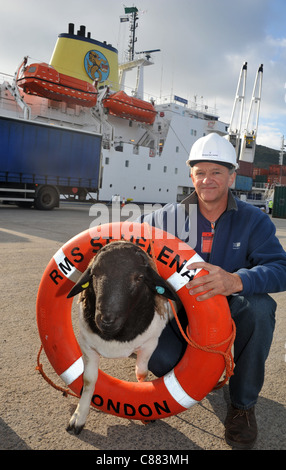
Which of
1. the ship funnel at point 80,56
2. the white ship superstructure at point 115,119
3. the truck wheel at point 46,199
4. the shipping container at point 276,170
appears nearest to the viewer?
the truck wheel at point 46,199

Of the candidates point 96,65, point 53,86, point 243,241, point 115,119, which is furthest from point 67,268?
point 96,65

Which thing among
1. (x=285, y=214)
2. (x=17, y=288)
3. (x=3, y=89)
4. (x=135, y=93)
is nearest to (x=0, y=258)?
(x=17, y=288)

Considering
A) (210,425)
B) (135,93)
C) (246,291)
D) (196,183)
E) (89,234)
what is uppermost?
(135,93)

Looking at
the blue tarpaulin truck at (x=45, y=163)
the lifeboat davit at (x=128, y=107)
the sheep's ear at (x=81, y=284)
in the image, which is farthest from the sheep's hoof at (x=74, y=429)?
the lifeboat davit at (x=128, y=107)

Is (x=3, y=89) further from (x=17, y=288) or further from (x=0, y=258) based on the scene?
(x=17, y=288)

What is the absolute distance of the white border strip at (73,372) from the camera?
7.25 ft

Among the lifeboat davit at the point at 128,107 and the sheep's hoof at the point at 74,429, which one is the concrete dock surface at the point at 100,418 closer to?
the sheep's hoof at the point at 74,429

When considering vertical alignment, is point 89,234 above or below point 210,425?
above

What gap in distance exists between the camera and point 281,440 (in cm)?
208

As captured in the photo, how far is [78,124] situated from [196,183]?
72.0 ft

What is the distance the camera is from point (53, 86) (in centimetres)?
1961

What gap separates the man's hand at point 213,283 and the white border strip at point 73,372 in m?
0.91

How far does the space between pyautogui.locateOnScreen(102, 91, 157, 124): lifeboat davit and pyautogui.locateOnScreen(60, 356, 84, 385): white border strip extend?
74.8ft

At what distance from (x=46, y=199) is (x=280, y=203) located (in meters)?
16.9
